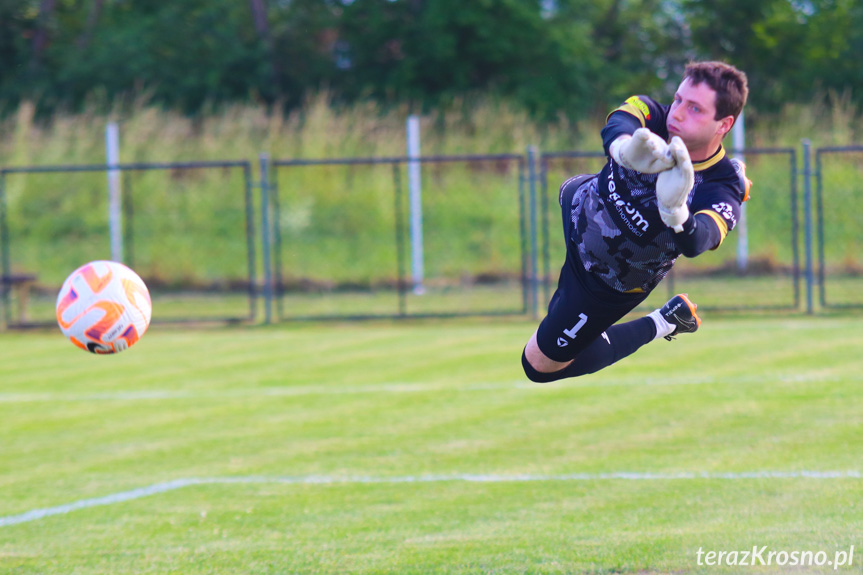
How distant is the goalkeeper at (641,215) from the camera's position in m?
4.79

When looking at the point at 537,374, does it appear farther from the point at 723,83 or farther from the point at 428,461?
the point at 723,83

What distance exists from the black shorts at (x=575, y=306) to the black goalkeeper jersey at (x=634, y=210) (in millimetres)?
108

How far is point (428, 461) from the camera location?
7.93 metres

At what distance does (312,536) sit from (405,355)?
751 centimetres

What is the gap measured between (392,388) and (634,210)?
5.86m

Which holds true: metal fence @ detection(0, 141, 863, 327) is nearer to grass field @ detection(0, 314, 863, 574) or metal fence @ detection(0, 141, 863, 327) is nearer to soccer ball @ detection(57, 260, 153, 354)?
grass field @ detection(0, 314, 863, 574)

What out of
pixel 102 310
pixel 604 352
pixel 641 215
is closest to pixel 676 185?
pixel 641 215

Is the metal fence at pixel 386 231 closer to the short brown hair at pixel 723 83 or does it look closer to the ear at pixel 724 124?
the ear at pixel 724 124

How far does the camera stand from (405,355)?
13.6 m

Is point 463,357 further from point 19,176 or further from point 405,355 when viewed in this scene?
point 19,176

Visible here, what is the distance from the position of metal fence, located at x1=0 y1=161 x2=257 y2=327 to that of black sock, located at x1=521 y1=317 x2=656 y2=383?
49.9 feet

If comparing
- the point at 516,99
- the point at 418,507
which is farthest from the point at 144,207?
the point at 418,507

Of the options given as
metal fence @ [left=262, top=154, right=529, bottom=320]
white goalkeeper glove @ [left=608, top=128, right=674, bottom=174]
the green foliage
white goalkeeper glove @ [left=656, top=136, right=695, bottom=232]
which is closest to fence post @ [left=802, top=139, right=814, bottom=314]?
metal fence @ [left=262, top=154, right=529, bottom=320]

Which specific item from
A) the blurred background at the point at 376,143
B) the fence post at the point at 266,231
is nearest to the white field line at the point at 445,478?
the blurred background at the point at 376,143
